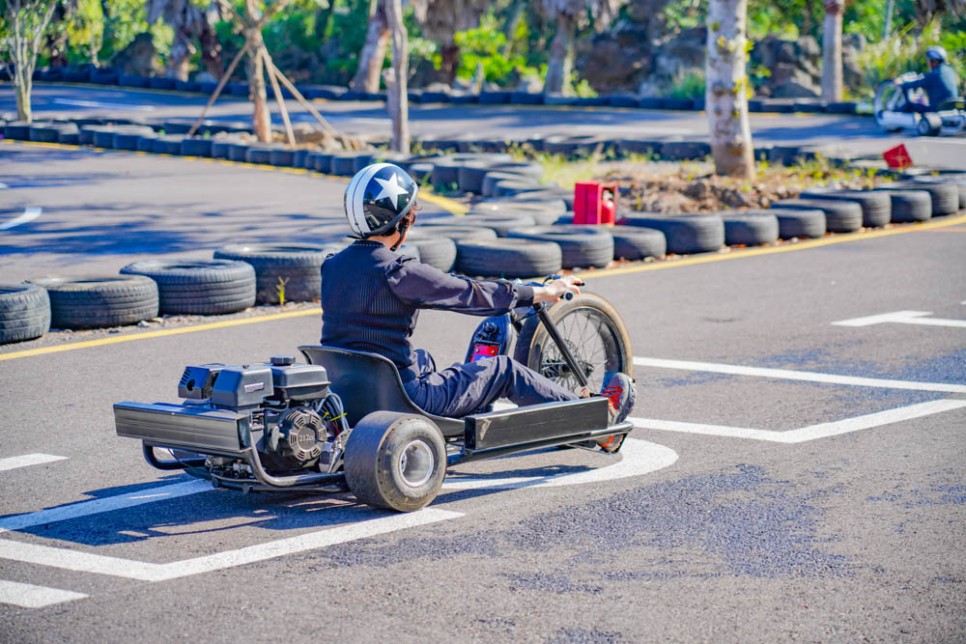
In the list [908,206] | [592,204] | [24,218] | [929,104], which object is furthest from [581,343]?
[929,104]

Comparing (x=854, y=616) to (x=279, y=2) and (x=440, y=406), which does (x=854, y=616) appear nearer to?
(x=440, y=406)

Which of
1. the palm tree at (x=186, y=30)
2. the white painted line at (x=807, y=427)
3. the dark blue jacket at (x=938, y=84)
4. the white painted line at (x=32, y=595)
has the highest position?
the palm tree at (x=186, y=30)

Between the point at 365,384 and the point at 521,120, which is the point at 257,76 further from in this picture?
the point at 365,384

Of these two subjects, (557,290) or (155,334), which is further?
(155,334)

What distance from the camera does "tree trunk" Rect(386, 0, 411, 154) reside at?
20.2 meters

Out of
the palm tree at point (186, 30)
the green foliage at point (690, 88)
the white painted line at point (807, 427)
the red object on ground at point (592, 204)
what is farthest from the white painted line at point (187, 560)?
the palm tree at point (186, 30)

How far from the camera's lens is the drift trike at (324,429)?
496 centimetres

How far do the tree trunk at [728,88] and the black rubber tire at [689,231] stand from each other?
4.11 metres

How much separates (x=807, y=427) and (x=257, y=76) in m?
17.9

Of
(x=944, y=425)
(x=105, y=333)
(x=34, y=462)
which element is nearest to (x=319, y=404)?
(x=34, y=462)

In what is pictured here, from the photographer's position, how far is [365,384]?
5.36 metres

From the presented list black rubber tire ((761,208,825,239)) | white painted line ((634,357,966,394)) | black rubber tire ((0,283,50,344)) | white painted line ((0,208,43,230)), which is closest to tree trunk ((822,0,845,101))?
black rubber tire ((761,208,825,239))

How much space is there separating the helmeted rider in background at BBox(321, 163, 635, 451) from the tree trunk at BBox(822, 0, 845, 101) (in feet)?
92.1

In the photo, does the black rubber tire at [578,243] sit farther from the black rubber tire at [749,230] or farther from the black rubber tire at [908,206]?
the black rubber tire at [908,206]
